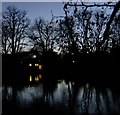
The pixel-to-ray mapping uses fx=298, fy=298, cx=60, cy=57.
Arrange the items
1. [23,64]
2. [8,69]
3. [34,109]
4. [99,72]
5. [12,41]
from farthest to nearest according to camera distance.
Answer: [12,41], [23,64], [8,69], [99,72], [34,109]

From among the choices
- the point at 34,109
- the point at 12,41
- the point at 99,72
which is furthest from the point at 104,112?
the point at 12,41

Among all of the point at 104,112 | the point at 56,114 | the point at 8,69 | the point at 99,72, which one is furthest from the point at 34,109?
the point at 8,69

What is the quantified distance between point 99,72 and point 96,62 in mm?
1624

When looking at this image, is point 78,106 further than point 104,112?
Yes

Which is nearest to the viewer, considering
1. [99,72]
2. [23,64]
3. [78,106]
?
[78,106]

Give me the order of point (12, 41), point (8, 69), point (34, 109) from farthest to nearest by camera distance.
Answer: point (12, 41), point (8, 69), point (34, 109)

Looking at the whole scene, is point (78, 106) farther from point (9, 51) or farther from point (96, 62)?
point (9, 51)

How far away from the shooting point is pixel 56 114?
38.1 feet

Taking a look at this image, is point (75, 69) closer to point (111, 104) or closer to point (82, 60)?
point (82, 60)

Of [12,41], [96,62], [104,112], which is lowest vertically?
[104,112]

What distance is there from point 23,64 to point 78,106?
136 ft

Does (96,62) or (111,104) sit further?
(96,62)

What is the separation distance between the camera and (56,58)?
185 feet

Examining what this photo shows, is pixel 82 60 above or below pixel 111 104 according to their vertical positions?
above
